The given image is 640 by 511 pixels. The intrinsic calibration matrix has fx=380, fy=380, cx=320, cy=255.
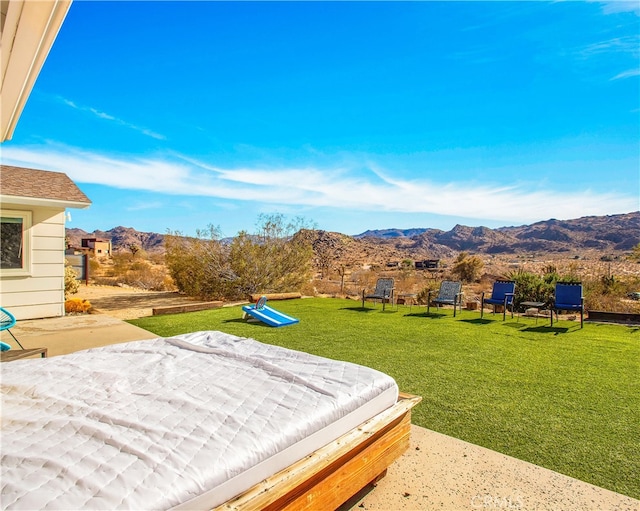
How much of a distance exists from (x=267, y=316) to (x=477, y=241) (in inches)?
1961

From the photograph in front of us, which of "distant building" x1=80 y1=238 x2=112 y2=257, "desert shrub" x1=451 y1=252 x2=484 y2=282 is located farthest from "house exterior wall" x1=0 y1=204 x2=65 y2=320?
"distant building" x1=80 y1=238 x2=112 y2=257

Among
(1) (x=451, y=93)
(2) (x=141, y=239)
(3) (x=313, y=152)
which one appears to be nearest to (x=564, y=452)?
(1) (x=451, y=93)

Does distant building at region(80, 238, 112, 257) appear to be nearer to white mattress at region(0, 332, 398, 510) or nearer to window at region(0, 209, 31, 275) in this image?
window at region(0, 209, 31, 275)

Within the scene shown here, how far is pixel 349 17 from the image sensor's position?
28.1 feet

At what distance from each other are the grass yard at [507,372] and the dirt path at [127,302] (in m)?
1.80

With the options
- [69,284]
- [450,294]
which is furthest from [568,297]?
[69,284]

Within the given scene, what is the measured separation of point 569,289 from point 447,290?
8.13 feet

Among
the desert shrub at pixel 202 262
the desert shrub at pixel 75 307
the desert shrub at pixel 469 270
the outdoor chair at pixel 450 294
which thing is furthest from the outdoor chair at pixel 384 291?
the desert shrub at pixel 469 270

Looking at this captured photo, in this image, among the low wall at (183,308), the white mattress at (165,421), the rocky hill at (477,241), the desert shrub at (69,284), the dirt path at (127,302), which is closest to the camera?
the white mattress at (165,421)

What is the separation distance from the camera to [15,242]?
7762mm

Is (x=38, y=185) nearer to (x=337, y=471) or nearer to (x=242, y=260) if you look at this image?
(x=242, y=260)

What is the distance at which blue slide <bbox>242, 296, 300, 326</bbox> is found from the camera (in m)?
7.53

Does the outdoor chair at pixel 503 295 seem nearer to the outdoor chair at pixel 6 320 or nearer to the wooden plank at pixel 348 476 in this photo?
the wooden plank at pixel 348 476

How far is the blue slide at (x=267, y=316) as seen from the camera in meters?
7.53
